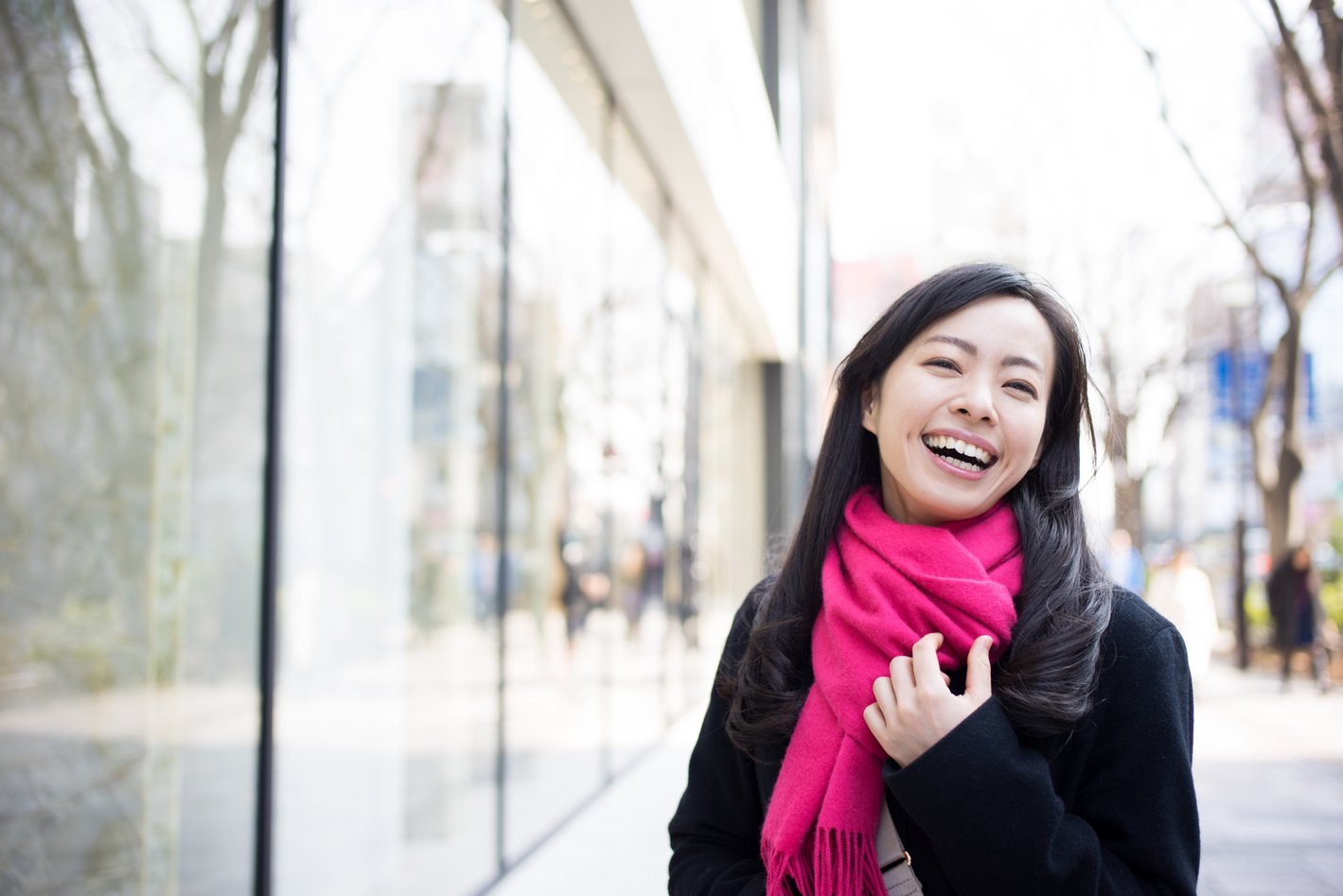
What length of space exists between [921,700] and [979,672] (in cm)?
9

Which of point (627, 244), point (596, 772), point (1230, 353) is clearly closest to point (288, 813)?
point (596, 772)

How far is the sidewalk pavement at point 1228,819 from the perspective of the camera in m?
5.07

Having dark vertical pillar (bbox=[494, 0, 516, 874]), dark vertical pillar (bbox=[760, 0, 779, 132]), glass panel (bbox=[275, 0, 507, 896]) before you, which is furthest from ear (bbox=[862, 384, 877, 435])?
dark vertical pillar (bbox=[760, 0, 779, 132])

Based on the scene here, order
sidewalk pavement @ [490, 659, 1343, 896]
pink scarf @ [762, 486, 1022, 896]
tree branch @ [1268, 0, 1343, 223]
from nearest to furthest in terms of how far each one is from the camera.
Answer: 1. pink scarf @ [762, 486, 1022, 896]
2. sidewalk pavement @ [490, 659, 1343, 896]
3. tree branch @ [1268, 0, 1343, 223]

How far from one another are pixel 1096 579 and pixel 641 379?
6668 millimetres

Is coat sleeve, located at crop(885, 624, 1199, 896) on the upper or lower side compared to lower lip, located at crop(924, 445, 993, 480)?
lower

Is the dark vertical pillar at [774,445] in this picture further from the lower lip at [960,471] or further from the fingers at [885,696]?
the fingers at [885,696]

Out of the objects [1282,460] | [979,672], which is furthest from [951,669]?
[1282,460]

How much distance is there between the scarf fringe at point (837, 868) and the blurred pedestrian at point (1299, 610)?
1162 centimetres

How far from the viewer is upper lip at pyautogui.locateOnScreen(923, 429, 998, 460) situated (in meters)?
1.63

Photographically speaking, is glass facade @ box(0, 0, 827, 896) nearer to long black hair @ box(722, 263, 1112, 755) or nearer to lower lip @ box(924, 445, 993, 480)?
long black hair @ box(722, 263, 1112, 755)

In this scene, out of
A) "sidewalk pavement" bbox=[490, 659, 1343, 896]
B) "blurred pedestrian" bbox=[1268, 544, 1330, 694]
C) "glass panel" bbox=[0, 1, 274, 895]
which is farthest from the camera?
"blurred pedestrian" bbox=[1268, 544, 1330, 694]

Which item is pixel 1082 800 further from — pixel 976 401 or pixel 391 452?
pixel 391 452

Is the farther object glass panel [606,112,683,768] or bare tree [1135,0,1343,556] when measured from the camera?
glass panel [606,112,683,768]
